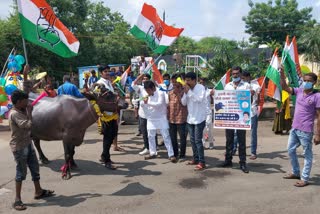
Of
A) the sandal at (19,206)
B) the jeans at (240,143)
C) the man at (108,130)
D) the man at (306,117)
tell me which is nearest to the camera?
the sandal at (19,206)

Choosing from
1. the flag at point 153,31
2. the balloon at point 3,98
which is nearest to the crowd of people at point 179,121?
the flag at point 153,31

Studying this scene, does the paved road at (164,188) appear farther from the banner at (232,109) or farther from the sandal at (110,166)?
the banner at (232,109)

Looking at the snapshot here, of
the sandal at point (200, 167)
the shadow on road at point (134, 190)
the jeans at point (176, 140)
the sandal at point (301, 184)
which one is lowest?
the shadow on road at point (134, 190)

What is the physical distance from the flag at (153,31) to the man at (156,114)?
1087mm

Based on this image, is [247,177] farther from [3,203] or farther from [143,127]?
[3,203]

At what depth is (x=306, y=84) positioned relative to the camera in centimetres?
598

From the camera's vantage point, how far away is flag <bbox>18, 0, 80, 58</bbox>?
694cm

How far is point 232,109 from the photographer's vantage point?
712 centimetres

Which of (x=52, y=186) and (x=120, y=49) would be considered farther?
(x=120, y=49)

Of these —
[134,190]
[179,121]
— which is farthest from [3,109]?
[134,190]

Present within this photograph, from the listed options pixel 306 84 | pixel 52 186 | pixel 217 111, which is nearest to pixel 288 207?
pixel 306 84

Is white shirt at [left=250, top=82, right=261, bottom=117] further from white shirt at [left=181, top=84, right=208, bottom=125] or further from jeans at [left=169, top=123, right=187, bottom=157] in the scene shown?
jeans at [left=169, top=123, right=187, bottom=157]

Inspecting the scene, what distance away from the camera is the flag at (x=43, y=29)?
22.8 feet

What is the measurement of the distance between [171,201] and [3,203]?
8.13ft
